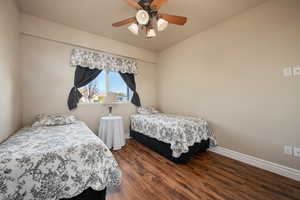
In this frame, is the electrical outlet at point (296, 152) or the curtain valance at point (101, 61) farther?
the curtain valance at point (101, 61)

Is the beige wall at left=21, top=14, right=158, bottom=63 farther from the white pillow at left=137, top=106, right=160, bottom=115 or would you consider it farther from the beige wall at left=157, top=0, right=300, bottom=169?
the beige wall at left=157, top=0, right=300, bottom=169

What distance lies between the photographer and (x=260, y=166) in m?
1.99

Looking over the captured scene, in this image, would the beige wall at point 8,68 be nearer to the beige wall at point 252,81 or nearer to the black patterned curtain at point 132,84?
the black patterned curtain at point 132,84

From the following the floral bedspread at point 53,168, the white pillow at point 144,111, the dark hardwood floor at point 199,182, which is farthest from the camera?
the white pillow at point 144,111

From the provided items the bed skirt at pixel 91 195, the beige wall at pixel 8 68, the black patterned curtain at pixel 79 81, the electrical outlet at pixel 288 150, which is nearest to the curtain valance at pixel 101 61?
the black patterned curtain at pixel 79 81

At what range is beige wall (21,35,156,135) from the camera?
233 centimetres

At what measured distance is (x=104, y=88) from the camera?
326cm

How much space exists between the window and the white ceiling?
1078mm

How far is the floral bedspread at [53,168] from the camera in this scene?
989 millimetres

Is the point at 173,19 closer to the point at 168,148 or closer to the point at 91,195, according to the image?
the point at 168,148

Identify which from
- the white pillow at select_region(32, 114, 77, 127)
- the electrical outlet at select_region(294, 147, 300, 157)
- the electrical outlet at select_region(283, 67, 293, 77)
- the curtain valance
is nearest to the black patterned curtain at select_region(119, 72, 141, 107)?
the curtain valance

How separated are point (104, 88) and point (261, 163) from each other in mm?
3510

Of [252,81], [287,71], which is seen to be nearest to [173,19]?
[252,81]

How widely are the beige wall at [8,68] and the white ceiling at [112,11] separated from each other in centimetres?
44
